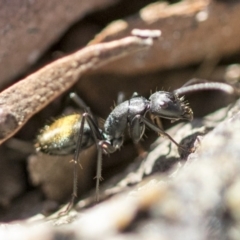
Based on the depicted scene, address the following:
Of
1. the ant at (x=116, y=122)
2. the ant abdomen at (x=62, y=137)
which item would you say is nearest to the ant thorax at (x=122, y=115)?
the ant at (x=116, y=122)

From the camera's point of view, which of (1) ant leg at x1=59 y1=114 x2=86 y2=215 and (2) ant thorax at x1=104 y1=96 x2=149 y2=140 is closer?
(1) ant leg at x1=59 y1=114 x2=86 y2=215

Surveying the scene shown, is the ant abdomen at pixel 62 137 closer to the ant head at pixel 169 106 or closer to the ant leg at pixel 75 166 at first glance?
the ant leg at pixel 75 166

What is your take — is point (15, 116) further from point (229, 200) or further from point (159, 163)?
point (229, 200)

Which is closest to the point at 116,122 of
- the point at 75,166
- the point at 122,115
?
the point at 122,115

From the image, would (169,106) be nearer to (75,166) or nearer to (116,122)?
(116,122)

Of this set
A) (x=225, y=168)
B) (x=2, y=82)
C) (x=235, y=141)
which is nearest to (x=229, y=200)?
(x=225, y=168)

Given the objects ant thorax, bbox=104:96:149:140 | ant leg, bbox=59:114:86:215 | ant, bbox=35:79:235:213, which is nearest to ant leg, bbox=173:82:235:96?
ant, bbox=35:79:235:213

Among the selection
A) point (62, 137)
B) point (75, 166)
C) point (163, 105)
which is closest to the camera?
point (75, 166)

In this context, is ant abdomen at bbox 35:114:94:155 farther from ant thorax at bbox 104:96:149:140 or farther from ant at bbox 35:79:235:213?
ant thorax at bbox 104:96:149:140

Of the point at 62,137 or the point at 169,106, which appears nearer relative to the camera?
the point at 169,106
